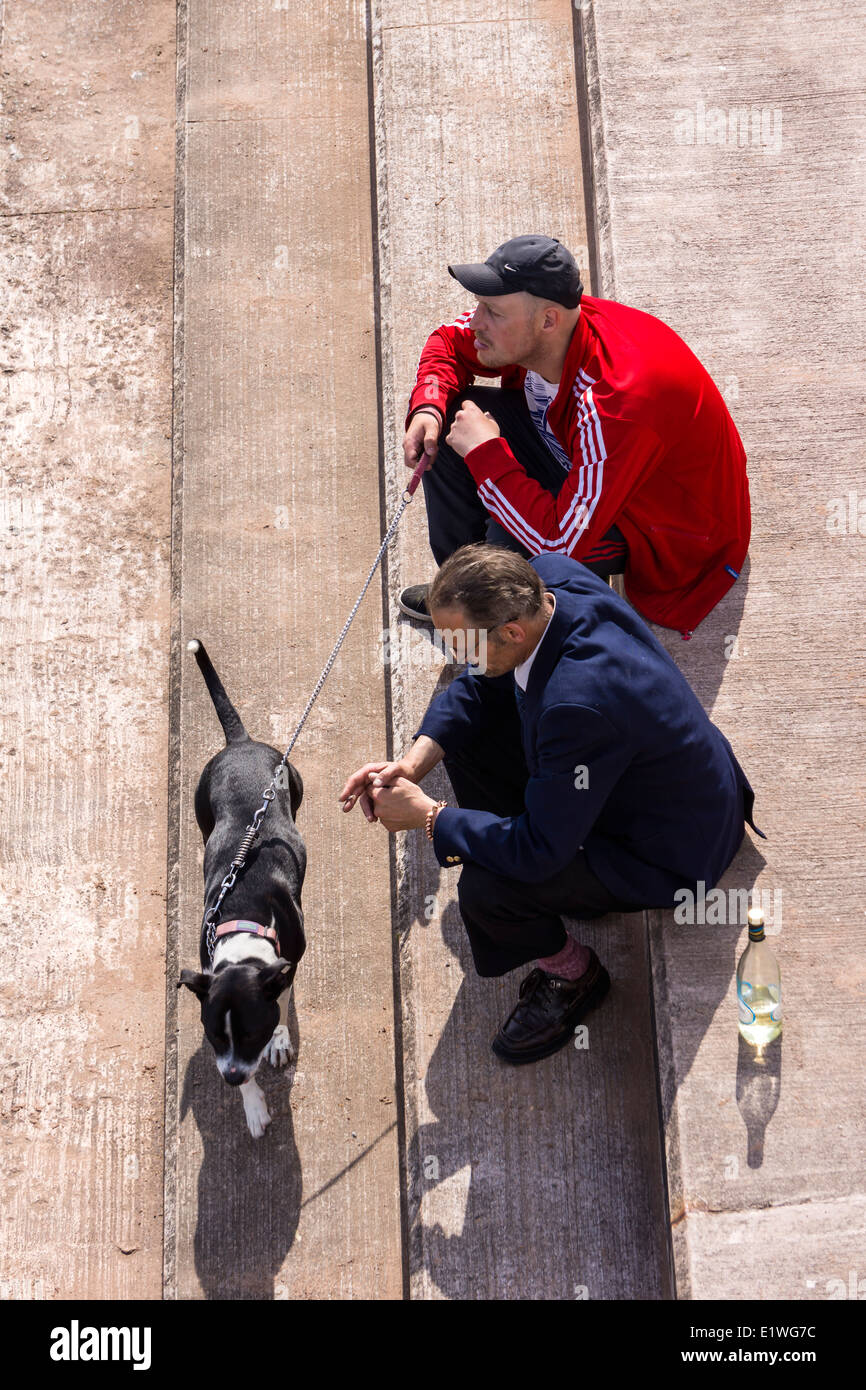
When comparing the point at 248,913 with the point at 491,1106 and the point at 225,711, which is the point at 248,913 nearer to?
the point at 225,711

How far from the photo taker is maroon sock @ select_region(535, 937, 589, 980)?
3.67 m

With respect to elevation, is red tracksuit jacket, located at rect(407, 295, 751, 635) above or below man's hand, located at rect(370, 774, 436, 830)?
above

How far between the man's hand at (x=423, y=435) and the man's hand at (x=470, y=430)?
0.37 feet

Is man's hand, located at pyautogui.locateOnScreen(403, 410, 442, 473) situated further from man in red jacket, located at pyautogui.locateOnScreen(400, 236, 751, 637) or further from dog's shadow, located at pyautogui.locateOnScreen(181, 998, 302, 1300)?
dog's shadow, located at pyautogui.locateOnScreen(181, 998, 302, 1300)

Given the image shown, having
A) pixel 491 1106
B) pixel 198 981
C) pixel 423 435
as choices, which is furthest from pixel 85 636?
pixel 491 1106

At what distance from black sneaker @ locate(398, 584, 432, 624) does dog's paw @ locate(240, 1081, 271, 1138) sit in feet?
5.81

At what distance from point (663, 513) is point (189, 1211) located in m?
2.67

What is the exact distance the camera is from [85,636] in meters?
5.08

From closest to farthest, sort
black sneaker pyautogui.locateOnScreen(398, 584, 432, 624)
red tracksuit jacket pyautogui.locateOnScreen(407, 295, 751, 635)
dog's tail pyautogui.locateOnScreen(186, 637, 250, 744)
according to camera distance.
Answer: red tracksuit jacket pyautogui.locateOnScreen(407, 295, 751, 635)
dog's tail pyautogui.locateOnScreen(186, 637, 250, 744)
black sneaker pyautogui.locateOnScreen(398, 584, 432, 624)

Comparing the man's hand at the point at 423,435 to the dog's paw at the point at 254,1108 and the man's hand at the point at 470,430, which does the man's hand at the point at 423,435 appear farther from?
the dog's paw at the point at 254,1108

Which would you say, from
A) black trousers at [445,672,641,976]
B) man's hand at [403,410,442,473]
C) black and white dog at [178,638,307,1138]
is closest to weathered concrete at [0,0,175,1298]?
black and white dog at [178,638,307,1138]

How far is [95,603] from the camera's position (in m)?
5.14

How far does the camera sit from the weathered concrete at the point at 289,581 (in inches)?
155
